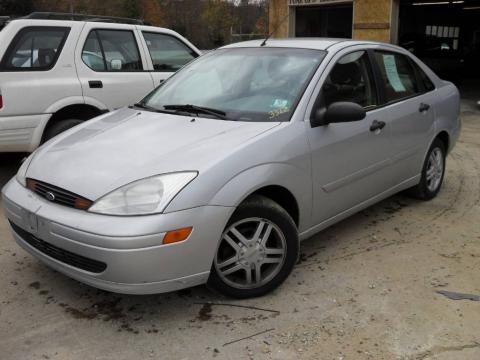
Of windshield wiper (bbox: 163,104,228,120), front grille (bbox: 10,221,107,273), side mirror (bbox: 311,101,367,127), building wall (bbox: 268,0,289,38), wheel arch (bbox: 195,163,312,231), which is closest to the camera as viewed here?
front grille (bbox: 10,221,107,273)

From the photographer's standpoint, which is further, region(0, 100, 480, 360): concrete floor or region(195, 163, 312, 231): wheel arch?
region(195, 163, 312, 231): wheel arch

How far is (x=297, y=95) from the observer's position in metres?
3.65

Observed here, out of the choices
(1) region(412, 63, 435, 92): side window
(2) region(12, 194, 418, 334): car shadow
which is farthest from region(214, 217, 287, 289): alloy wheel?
(1) region(412, 63, 435, 92): side window

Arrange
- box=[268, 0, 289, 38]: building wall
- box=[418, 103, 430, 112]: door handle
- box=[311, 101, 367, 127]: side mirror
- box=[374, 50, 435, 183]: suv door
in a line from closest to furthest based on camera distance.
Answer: box=[311, 101, 367, 127]: side mirror
box=[374, 50, 435, 183]: suv door
box=[418, 103, 430, 112]: door handle
box=[268, 0, 289, 38]: building wall

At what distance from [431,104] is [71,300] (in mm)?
3633

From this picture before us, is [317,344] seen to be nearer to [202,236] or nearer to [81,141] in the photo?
[202,236]

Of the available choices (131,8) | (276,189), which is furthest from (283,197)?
(131,8)

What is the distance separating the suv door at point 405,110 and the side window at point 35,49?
3455 mm

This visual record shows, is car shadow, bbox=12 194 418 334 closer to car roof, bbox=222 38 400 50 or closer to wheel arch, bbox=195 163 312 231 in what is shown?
wheel arch, bbox=195 163 312 231

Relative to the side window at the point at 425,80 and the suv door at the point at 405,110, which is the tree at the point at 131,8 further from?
the suv door at the point at 405,110

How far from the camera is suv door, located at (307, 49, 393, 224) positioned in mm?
3680

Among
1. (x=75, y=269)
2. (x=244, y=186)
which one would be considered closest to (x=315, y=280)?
(x=244, y=186)

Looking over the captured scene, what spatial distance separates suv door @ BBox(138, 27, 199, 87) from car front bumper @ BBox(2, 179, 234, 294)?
12.6 ft

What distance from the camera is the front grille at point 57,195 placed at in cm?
293
